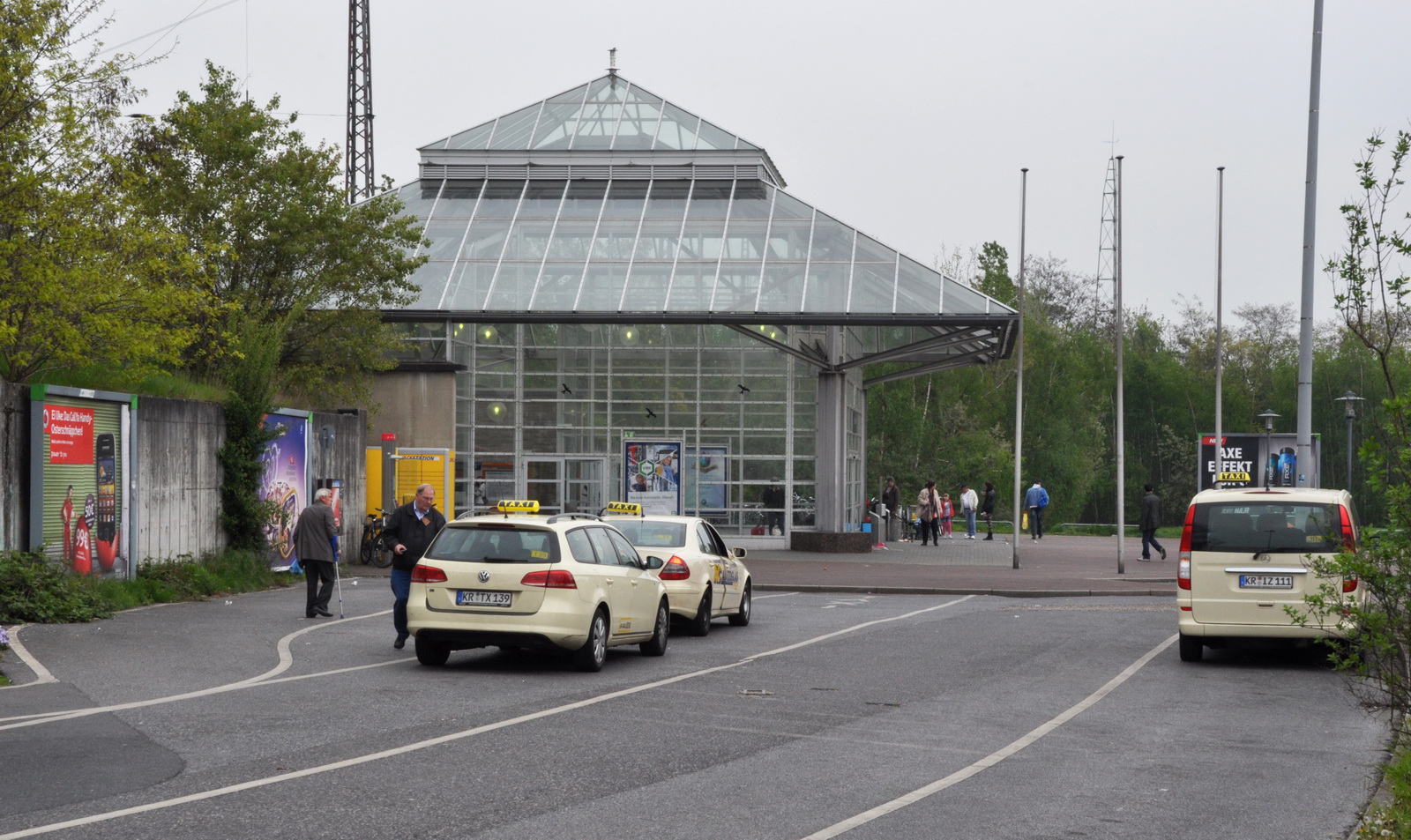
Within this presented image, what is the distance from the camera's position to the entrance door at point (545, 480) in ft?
126

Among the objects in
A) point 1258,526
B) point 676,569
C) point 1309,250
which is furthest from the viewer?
point 1309,250

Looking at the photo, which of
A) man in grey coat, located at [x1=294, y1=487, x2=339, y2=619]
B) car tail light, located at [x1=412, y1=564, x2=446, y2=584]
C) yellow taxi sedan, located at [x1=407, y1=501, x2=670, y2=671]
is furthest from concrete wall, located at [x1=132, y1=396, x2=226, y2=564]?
yellow taxi sedan, located at [x1=407, y1=501, x2=670, y2=671]

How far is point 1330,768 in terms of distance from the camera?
31.3 feet

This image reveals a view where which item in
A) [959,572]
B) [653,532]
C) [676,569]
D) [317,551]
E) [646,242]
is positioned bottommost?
[959,572]

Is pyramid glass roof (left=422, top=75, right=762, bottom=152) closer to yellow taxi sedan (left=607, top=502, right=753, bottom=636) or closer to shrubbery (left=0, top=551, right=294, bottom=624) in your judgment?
shrubbery (left=0, top=551, right=294, bottom=624)

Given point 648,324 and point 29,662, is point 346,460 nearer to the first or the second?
point 648,324

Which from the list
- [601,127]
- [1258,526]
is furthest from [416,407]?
[1258,526]

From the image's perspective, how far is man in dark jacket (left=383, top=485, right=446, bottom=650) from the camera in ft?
51.8

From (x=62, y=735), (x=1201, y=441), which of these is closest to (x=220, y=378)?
(x=62, y=735)

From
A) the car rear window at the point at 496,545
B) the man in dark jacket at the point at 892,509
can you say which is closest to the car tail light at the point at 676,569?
the car rear window at the point at 496,545

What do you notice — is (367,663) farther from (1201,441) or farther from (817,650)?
(1201,441)

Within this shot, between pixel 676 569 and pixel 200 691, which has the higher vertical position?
pixel 676 569

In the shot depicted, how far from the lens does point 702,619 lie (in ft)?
59.6

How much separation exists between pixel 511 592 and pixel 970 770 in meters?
5.74
